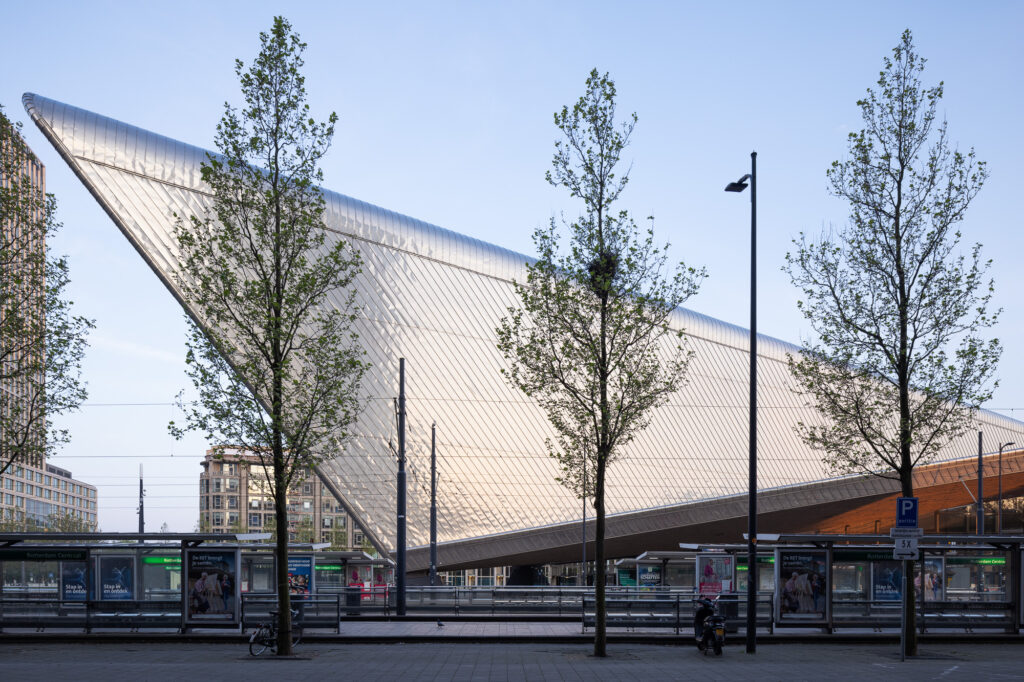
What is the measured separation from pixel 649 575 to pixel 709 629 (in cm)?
1531

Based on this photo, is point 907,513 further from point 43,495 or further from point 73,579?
point 43,495

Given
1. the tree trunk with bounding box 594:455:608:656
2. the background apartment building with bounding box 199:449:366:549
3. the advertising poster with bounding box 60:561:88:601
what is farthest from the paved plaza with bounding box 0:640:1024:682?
the background apartment building with bounding box 199:449:366:549

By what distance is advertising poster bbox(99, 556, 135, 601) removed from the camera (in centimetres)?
2514

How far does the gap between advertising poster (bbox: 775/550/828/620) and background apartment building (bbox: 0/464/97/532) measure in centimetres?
12818

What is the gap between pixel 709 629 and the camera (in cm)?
2106

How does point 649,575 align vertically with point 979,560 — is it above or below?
below

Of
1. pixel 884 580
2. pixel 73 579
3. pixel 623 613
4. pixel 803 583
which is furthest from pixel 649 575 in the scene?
pixel 73 579

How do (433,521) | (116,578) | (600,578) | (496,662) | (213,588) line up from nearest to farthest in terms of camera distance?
(496,662)
(600,578)
(213,588)
(116,578)
(433,521)

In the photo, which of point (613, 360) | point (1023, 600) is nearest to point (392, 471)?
point (613, 360)

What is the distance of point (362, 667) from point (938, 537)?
15.4 metres

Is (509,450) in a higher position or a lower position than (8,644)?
higher

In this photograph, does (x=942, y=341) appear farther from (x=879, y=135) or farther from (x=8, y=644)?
(x=8, y=644)

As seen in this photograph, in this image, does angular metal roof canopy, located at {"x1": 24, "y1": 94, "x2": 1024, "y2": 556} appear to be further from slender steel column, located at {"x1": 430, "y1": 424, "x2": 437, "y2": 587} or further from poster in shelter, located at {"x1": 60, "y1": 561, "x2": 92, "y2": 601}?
poster in shelter, located at {"x1": 60, "y1": 561, "x2": 92, "y2": 601}

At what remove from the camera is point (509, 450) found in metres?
45.1
